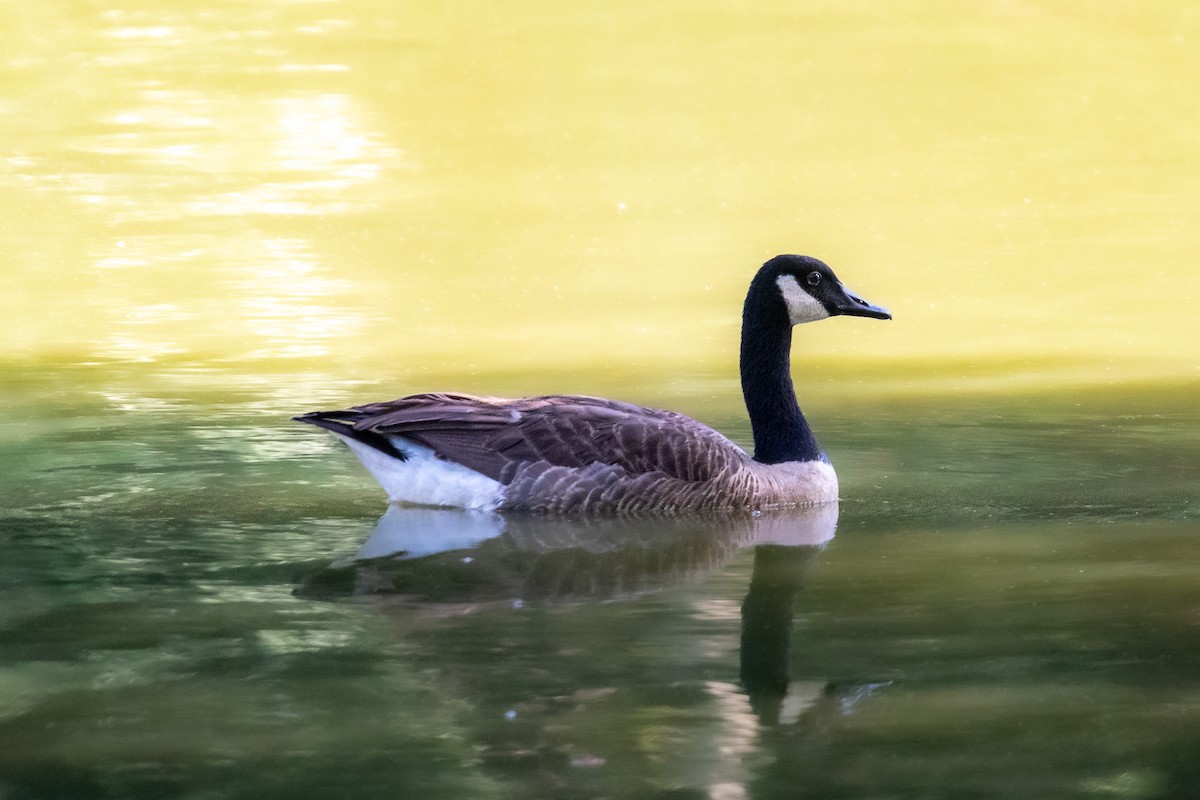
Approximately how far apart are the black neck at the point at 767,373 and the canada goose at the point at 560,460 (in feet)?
0.97

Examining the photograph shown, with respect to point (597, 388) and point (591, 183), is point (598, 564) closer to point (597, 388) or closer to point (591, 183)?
point (597, 388)

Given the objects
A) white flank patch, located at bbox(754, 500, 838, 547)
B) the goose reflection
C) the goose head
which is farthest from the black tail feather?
the goose head

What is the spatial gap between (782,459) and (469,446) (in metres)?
1.82

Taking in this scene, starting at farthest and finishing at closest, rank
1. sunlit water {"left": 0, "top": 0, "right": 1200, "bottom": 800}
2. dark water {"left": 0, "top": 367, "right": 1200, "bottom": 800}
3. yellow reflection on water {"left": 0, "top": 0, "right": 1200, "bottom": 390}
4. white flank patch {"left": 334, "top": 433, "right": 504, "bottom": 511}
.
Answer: yellow reflection on water {"left": 0, "top": 0, "right": 1200, "bottom": 390}, white flank patch {"left": 334, "top": 433, "right": 504, "bottom": 511}, sunlit water {"left": 0, "top": 0, "right": 1200, "bottom": 800}, dark water {"left": 0, "top": 367, "right": 1200, "bottom": 800}

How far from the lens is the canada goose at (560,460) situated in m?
10.3

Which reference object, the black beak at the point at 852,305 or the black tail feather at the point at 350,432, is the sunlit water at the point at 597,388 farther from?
the black beak at the point at 852,305

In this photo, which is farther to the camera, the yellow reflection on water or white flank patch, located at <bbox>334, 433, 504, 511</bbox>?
the yellow reflection on water

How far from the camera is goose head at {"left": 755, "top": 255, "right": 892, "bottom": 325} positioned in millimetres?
10992

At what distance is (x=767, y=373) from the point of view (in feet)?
36.4

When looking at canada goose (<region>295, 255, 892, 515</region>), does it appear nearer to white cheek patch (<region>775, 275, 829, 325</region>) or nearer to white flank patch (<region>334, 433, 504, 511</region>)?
white flank patch (<region>334, 433, 504, 511</region>)

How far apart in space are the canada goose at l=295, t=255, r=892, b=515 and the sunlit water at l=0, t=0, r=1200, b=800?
0.21 m

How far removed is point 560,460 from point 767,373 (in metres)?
1.52

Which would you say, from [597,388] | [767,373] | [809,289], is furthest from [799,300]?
[597,388]

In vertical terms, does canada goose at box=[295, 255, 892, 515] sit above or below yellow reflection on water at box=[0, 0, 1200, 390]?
below
